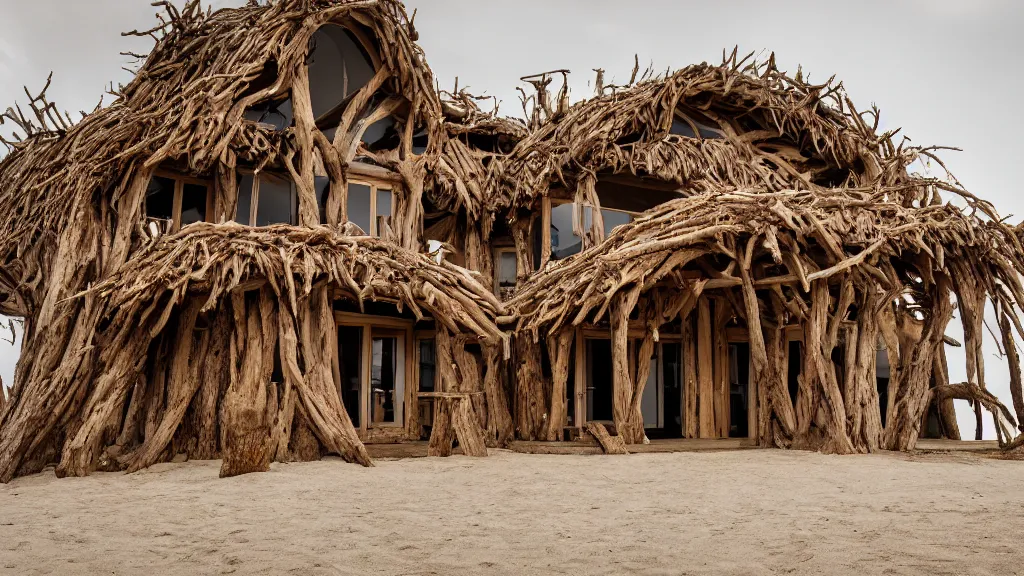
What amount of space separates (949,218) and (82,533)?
38.2 ft

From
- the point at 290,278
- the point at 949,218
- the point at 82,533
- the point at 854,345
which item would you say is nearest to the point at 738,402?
the point at 854,345

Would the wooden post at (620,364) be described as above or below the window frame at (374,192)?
below

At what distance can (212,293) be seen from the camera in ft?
32.0

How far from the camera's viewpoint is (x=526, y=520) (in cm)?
638

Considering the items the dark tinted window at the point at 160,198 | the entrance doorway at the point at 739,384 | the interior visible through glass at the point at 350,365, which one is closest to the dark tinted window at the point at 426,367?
the interior visible through glass at the point at 350,365

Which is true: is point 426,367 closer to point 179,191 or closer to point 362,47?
point 179,191

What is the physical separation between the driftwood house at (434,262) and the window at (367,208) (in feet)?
0.19

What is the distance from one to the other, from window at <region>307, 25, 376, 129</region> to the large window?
1234 millimetres

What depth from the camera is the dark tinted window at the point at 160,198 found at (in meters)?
12.7

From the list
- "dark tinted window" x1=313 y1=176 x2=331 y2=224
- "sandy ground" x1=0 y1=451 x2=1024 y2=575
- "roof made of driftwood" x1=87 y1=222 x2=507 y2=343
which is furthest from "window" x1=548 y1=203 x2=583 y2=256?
"sandy ground" x1=0 y1=451 x2=1024 y2=575

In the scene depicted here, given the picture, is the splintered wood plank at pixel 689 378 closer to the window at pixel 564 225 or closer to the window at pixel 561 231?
the window at pixel 564 225

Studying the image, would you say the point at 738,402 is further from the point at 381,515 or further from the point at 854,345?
the point at 381,515

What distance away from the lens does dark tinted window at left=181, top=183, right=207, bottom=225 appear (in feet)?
42.7

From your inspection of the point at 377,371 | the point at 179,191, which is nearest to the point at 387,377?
the point at 377,371
